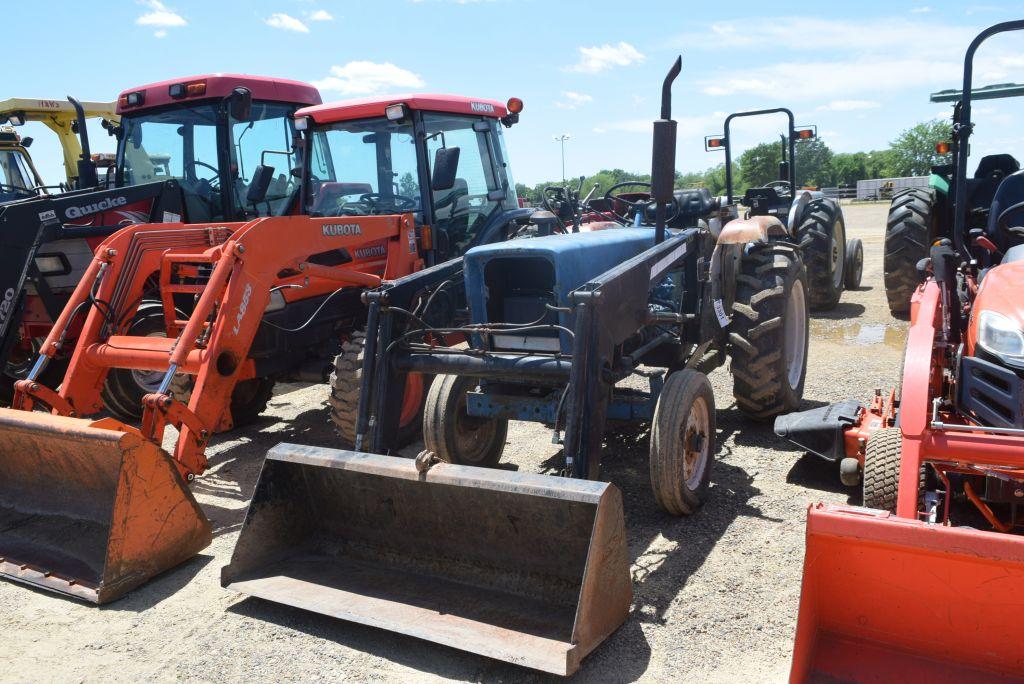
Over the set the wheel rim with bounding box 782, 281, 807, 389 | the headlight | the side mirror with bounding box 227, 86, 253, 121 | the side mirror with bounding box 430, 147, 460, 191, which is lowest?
the wheel rim with bounding box 782, 281, 807, 389

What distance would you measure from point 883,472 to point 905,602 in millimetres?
1101

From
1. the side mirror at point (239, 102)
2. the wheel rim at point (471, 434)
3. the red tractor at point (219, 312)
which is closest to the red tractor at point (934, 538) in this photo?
the wheel rim at point (471, 434)

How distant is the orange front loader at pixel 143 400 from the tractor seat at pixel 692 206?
229 centimetres

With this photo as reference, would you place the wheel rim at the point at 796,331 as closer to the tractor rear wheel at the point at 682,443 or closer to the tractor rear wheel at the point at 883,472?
the tractor rear wheel at the point at 682,443

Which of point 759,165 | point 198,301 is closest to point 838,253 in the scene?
point 198,301

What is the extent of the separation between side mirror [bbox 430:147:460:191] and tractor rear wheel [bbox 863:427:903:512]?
3.30 m

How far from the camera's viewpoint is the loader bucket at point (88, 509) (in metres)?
3.68

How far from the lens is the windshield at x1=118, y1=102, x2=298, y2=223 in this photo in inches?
271

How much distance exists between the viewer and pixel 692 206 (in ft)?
22.4

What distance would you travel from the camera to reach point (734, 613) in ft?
10.6

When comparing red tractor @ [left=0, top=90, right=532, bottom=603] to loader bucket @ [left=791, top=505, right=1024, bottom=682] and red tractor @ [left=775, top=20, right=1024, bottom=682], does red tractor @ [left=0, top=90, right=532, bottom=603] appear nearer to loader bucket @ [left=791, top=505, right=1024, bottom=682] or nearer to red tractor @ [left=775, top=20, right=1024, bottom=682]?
red tractor @ [left=775, top=20, right=1024, bottom=682]

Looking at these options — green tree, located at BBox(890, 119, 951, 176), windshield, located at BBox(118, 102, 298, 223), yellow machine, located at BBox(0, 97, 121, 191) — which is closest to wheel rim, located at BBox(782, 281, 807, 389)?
windshield, located at BBox(118, 102, 298, 223)

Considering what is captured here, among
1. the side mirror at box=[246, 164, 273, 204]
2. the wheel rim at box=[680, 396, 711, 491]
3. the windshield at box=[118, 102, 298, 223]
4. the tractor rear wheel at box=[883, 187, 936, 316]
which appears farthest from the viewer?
the tractor rear wheel at box=[883, 187, 936, 316]

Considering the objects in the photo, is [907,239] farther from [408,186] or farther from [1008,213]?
[408,186]
